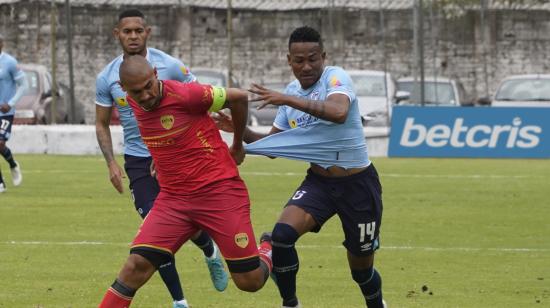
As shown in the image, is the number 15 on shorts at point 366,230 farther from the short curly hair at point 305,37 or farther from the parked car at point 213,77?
the parked car at point 213,77

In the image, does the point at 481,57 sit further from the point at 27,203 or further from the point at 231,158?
the point at 231,158

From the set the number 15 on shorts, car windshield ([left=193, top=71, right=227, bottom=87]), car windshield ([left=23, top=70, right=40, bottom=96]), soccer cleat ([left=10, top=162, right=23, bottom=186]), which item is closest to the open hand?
the number 15 on shorts

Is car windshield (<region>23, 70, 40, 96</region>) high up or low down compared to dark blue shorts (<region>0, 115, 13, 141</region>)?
down

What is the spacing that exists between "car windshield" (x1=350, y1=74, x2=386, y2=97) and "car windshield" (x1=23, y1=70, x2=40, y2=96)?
736cm

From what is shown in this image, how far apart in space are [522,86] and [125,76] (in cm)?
2539

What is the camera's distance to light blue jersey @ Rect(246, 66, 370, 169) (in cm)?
986

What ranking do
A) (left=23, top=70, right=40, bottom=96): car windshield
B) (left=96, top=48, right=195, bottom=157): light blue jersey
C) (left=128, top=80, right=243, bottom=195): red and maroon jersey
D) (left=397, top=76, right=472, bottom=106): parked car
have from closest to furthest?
1. (left=128, top=80, right=243, bottom=195): red and maroon jersey
2. (left=96, top=48, right=195, bottom=157): light blue jersey
3. (left=23, top=70, right=40, bottom=96): car windshield
4. (left=397, top=76, right=472, bottom=106): parked car

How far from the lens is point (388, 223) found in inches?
669

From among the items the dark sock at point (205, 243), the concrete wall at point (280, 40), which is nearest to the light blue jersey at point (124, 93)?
the dark sock at point (205, 243)

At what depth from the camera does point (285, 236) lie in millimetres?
9836

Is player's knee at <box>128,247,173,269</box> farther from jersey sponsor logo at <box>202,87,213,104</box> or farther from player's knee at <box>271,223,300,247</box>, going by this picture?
player's knee at <box>271,223,300,247</box>

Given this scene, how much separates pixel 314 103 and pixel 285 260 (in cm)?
129

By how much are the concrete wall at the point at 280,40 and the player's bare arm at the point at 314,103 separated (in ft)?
100

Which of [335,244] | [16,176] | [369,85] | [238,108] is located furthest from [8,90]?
[369,85]
